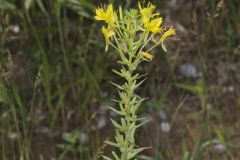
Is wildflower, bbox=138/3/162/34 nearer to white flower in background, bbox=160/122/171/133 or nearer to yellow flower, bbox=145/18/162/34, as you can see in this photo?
yellow flower, bbox=145/18/162/34

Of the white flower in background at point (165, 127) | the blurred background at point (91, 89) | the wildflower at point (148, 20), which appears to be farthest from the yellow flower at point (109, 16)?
the white flower in background at point (165, 127)

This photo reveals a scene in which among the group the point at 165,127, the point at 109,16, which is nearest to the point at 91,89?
the point at 165,127

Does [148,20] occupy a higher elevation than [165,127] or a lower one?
higher

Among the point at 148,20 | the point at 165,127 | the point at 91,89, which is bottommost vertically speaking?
the point at 165,127

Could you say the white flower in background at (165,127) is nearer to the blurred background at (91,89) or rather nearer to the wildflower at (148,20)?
the blurred background at (91,89)

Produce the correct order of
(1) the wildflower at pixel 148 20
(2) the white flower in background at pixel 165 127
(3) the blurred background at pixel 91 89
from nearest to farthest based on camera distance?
(1) the wildflower at pixel 148 20 → (3) the blurred background at pixel 91 89 → (2) the white flower in background at pixel 165 127

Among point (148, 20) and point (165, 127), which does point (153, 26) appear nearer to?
point (148, 20)

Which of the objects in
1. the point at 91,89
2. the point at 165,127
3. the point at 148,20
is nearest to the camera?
the point at 148,20

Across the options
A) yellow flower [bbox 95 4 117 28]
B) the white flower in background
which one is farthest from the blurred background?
yellow flower [bbox 95 4 117 28]
